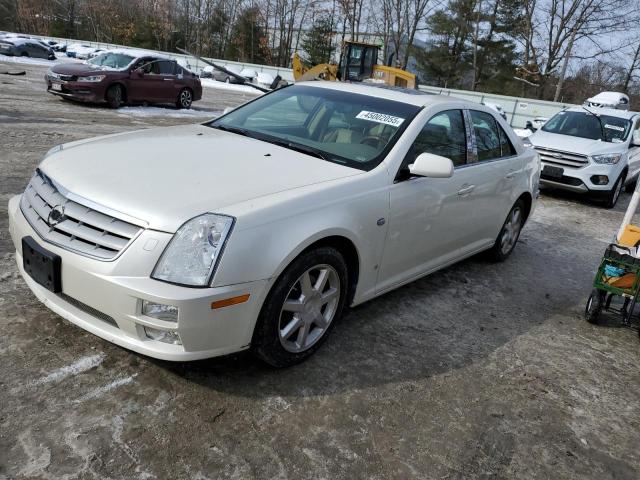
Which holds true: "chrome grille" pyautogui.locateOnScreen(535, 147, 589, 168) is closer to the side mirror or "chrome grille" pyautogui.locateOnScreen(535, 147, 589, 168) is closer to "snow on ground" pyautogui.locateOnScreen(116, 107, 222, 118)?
the side mirror

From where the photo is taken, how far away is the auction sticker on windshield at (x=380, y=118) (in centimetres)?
366

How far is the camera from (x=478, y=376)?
10.7 ft

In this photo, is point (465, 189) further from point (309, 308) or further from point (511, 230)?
point (309, 308)

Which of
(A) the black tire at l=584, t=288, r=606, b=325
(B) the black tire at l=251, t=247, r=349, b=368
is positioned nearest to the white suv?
(A) the black tire at l=584, t=288, r=606, b=325

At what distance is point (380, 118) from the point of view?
147 inches

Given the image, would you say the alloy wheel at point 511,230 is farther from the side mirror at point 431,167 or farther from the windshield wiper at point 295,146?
the windshield wiper at point 295,146

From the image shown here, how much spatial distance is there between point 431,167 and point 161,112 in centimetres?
1226

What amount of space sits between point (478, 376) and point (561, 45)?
46.8 m

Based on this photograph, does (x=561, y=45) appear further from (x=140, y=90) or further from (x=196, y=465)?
(x=196, y=465)

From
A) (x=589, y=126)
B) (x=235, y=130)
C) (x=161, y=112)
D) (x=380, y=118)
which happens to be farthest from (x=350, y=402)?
(x=161, y=112)

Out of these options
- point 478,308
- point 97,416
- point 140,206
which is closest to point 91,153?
point 140,206

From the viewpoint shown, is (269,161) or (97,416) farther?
(269,161)

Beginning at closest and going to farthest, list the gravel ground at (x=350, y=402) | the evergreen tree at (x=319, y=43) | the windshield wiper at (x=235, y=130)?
the gravel ground at (x=350, y=402) < the windshield wiper at (x=235, y=130) < the evergreen tree at (x=319, y=43)

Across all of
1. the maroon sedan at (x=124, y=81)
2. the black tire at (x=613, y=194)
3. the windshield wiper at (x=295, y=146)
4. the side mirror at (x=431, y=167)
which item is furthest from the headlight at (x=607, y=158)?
the maroon sedan at (x=124, y=81)
